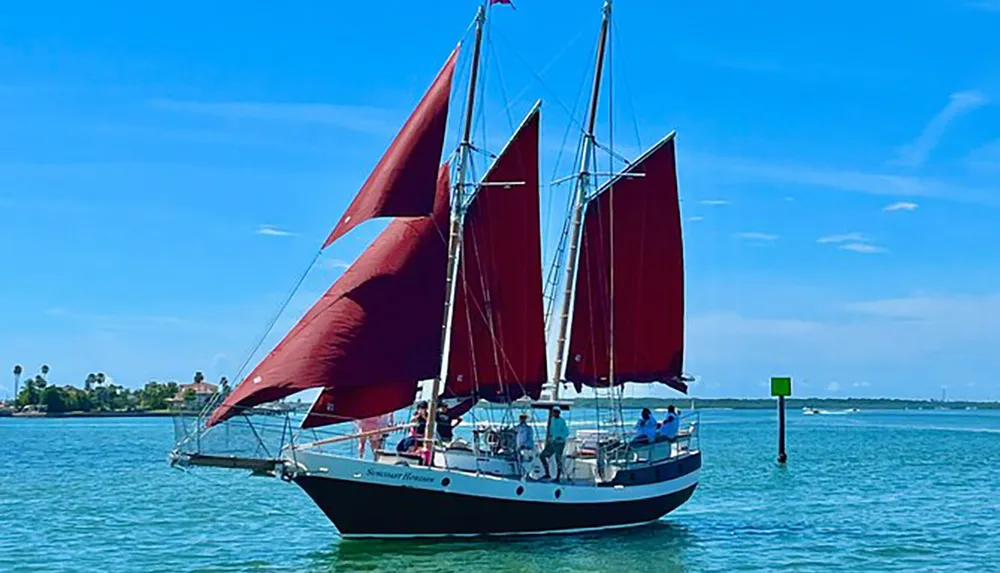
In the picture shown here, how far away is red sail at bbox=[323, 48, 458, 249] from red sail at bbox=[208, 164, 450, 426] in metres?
1.55

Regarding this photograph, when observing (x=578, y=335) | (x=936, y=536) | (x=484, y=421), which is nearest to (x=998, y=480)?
(x=936, y=536)

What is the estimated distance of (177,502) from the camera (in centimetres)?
4534

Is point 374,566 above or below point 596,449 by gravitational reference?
below

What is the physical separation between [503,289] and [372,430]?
5911mm

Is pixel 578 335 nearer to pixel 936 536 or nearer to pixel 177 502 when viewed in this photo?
pixel 936 536

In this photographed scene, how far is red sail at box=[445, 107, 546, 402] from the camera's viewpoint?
1345 inches

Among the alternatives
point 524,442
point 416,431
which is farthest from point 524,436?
point 416,431

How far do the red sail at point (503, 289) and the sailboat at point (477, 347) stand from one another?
0.16 ft

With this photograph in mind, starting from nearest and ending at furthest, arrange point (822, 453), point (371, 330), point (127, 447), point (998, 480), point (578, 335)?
point (371, 330) → point (578, 335) → point (998, 480) → point (822, 453) → point (127, 447)

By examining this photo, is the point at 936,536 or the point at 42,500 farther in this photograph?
the point at 42,500

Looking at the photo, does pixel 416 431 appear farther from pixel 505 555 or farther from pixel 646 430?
pixel 646 430

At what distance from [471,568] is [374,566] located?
2.31 meters

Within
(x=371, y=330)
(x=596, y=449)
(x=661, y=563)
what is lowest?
(x=661, y=563)

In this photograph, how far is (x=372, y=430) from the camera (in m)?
31.8
